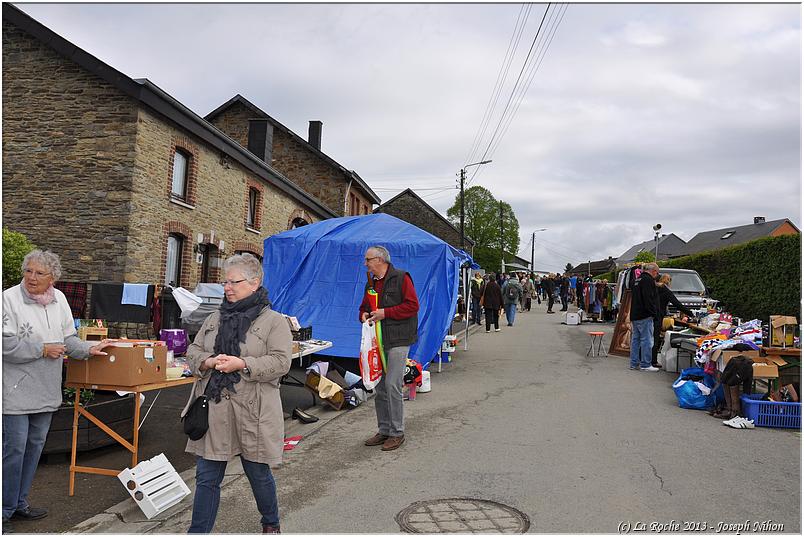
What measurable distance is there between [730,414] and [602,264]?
103m

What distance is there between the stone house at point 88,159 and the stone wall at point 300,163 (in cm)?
1544

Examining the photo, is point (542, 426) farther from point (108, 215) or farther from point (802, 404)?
point (108, 215)

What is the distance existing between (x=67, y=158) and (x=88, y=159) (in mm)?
627

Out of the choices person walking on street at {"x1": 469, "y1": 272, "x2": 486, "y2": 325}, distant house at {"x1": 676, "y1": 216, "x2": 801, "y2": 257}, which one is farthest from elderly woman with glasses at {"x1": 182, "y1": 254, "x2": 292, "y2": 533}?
distant house at {"x1": 676, "y1": 216, "x2": 801, "y2": 257}

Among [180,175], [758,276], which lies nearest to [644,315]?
[758,276]

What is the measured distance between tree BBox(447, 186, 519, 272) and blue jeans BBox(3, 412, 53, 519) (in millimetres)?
67300

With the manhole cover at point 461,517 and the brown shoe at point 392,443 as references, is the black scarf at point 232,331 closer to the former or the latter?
the manhole cover at point 461,517

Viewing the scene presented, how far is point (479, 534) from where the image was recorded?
12.5 feet

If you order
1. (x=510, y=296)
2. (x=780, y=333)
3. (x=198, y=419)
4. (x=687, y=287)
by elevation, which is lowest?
(x=198, y=419)

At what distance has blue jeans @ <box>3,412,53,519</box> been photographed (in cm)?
379

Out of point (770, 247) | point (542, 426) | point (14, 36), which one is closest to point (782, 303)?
point (770, 247)

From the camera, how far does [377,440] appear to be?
236 inches

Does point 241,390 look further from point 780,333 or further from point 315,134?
point 315,134

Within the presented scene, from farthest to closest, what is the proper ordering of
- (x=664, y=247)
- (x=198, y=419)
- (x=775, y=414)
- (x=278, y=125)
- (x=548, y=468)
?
(x=664, y=247)
(x=278, y=125)
(x=775, y=414)
(x=548, y=468)
(x=198, y=419)
